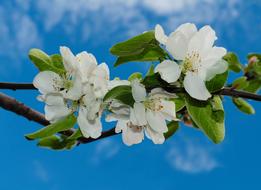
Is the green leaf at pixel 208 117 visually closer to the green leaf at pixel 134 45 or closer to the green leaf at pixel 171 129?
the green leaf at pixel 134 45

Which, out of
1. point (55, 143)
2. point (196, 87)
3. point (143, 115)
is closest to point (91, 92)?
point (143, 115)

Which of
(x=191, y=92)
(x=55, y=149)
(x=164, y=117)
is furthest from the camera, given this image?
(x=55, y=149)

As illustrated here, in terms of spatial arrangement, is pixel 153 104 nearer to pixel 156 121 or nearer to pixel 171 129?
pixel 156 121

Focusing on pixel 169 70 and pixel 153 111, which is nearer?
pixel 169 70

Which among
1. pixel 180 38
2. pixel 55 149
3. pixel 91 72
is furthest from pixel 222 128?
pixel 55 149

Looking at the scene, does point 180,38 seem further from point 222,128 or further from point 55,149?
point 55,149

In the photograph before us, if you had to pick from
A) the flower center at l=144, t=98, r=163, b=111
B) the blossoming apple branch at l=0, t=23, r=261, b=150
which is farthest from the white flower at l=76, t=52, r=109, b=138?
the flower center at l=144, t=98, r=163, b=111

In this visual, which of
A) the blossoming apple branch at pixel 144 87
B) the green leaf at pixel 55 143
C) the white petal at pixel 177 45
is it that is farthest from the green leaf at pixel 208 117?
the green leaf at pixel 55 143
